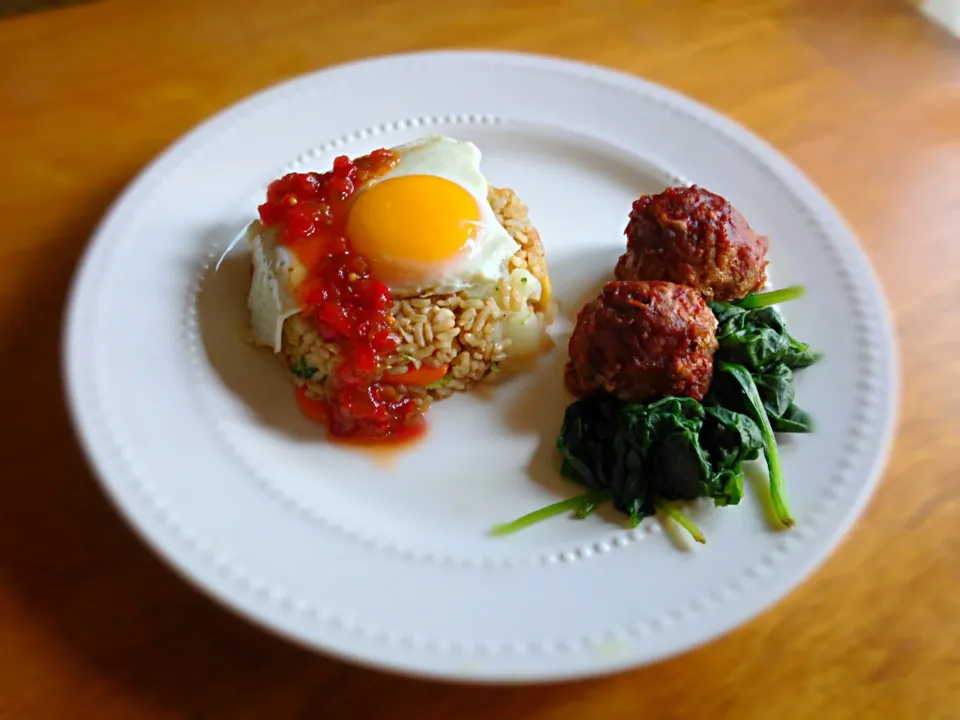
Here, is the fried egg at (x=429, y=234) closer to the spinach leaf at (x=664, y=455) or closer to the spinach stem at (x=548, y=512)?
the spinach leaf at (x=664, y=455)

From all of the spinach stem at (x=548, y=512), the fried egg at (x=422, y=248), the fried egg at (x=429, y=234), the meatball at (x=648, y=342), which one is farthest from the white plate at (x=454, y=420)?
the fried egg at (x=429, y=234)

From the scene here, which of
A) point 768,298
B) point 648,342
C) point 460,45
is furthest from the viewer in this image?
point 460,45

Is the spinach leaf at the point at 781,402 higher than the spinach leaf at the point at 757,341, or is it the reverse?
the spinach leaf at the point at 757,341

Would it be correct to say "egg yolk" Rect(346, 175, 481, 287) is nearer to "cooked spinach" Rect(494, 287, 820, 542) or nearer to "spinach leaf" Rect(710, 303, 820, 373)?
"cooked spinach" Rect(494, 287, 820, 542)

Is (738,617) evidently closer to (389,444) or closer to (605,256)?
(389,444)

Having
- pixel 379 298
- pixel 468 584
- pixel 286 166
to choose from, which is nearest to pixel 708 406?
pixel 468 584

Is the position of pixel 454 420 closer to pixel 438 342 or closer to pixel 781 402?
pixel 438 342

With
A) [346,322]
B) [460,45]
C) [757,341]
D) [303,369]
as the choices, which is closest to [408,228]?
[346,322]
